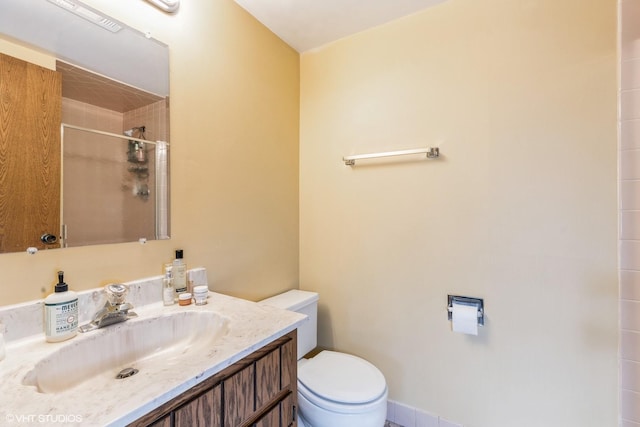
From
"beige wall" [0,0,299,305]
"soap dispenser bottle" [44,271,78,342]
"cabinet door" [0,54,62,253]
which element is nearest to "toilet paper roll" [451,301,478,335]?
"beige wall" [0,0,299,305]

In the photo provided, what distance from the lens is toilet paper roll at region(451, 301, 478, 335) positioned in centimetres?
135

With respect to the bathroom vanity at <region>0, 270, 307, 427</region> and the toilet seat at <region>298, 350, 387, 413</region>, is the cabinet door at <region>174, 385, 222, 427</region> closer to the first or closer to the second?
the bathroom vanity at <region>0, 270, 307, 427</region>

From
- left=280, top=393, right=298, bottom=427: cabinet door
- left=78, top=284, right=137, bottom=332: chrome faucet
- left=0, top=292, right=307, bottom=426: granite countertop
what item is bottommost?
left=280, top=393, right=298, bottom=427: cabinet door

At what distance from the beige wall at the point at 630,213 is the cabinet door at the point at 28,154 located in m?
2.04

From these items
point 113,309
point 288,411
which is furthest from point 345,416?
point 113,309

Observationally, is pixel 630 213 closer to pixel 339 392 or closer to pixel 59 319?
pixel 339 392

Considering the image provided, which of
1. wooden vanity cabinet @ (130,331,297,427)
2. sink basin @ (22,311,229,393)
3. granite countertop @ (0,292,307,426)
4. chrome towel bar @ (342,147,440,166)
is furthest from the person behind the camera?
chrome towel bar @ (342,147,440,166)

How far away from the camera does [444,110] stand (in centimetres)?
147

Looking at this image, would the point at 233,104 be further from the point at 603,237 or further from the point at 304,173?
the point at 603,237

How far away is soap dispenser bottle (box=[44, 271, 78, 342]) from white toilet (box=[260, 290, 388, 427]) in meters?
0.88

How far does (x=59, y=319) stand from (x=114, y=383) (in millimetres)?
A: 374

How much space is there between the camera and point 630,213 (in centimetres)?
114

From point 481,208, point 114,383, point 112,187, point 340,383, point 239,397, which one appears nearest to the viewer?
point 114,383

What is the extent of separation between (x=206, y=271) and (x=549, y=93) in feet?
5.61
